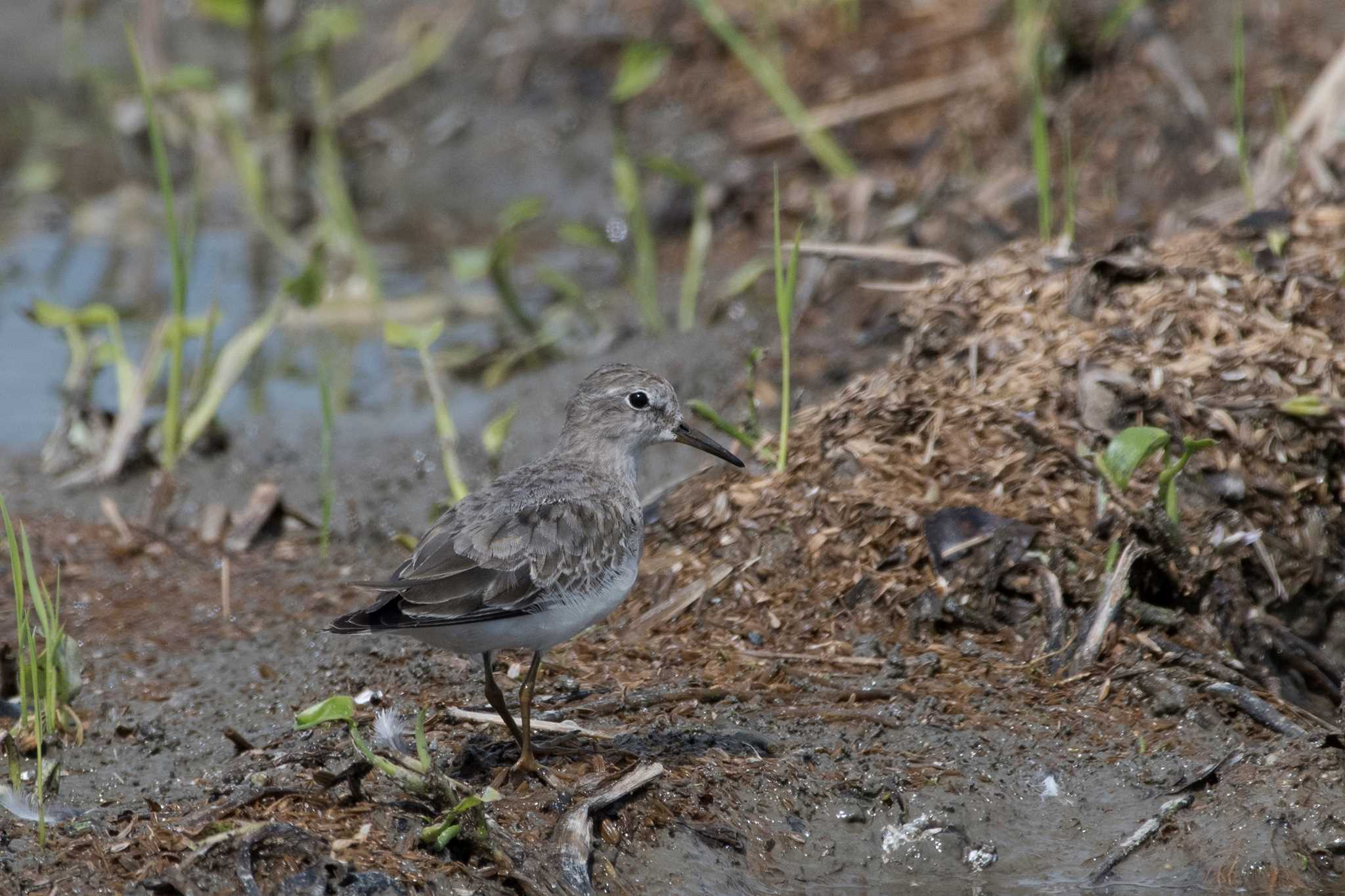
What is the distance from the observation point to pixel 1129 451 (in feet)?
16.1

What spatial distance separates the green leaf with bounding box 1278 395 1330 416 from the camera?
536cm

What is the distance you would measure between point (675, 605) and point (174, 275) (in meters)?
2.48

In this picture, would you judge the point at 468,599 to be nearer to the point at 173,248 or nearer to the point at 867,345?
the point at 173,248

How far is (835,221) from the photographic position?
836 centimetres

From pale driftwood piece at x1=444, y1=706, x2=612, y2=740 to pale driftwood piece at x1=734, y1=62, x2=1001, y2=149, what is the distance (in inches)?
221

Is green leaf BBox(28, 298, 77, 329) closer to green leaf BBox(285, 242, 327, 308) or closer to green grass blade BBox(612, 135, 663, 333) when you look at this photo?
green leaf BBox(285, 242, 327, 308)

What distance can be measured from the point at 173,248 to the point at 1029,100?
479cm

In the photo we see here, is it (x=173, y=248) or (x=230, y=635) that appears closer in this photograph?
(x=230, y=635)

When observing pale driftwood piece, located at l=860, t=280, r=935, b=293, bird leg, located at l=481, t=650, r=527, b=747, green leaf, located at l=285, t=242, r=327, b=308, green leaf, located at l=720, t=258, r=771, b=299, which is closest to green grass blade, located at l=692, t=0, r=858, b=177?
green leaf, located at l=720, t=258, r=771, b=299

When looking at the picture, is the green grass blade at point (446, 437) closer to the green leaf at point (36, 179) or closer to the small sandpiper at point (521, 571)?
the small sandpiper at point (521, 571)

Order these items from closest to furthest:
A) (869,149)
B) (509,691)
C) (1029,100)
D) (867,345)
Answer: (509,691), (867,345), (1029,100), (869,149)

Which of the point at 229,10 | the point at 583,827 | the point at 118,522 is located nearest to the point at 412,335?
the point at 118,522

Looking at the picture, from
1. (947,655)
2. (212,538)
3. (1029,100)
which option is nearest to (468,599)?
(947,655)

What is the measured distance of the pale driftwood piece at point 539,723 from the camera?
468 cm
